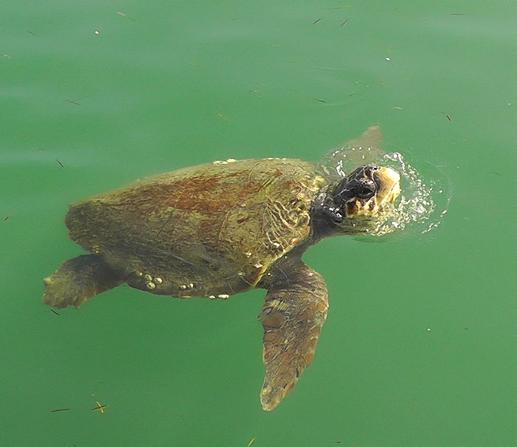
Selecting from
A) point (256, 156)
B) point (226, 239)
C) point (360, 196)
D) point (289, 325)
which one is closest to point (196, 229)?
point (226, 239)

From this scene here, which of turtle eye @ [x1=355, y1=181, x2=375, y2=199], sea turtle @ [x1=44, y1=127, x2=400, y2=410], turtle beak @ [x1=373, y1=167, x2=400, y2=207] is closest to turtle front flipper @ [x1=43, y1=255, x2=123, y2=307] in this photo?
sea turtle @ [x1=44, y1=127, x2=400, y2=410]

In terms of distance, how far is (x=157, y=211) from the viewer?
4195 millimetres

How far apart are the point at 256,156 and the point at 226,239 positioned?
1.82 m

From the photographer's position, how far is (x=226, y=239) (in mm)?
4133

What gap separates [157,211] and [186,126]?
6.76 feet

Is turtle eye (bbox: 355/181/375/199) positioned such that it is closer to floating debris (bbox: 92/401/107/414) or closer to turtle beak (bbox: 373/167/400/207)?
turtle beak (bbox: 373/167/400/207)

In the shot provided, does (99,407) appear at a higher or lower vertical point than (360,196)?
lower

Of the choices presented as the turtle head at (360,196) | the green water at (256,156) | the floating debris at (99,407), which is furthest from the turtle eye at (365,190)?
the floating debris at (99,407)

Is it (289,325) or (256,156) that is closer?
(289,325)

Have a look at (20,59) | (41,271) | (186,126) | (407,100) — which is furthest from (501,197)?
(20,59)

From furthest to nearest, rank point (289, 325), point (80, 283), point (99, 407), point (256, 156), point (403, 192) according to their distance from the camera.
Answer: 1. point (256, 156)
2. point (403, 192)
3. point (80, 283)
4. point (99, 407)
5. point (289, 325)

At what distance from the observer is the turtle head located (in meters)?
4.56

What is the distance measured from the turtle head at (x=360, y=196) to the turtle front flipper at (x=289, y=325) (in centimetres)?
49

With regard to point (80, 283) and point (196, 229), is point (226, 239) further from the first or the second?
point (80, 283)
